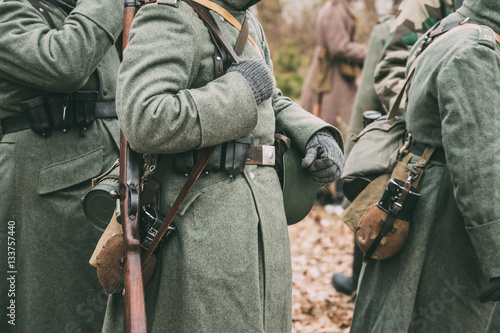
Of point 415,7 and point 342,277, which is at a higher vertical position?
point 415,7

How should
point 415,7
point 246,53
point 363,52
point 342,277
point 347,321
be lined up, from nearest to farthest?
1. point 246,53
2. point 415,7
3. point 347,321
4. point 342,277
5. point 363,52

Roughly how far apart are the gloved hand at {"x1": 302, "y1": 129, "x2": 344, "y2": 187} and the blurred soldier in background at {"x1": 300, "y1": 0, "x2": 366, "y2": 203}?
16.9 ft

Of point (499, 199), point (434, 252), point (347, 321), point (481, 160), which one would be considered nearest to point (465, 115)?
point (481, 160)

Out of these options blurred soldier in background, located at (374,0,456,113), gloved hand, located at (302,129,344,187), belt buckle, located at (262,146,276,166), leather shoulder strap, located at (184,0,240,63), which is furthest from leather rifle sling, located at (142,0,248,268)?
blurred soldier in background, located at (374,0,456,113)

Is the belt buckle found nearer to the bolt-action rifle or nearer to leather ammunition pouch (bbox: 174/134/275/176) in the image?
leather ammunition pouch (bbox: 174/134/275/176)

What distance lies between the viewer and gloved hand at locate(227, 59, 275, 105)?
2186 mm

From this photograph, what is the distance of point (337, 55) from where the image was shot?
7555 millimetres

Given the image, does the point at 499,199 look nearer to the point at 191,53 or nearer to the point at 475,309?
the point at 475,309

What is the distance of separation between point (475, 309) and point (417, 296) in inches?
10.2

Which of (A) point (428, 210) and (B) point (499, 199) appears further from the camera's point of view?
(A) point (428, 210)

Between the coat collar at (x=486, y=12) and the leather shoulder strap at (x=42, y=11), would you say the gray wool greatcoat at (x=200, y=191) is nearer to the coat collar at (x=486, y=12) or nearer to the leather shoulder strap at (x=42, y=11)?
the leather shoulder strap at (x=42, y=11)

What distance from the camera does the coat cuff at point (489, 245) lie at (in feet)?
8.31

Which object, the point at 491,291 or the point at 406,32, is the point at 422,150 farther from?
the point at 406,32

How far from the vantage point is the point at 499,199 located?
100.0 inches
